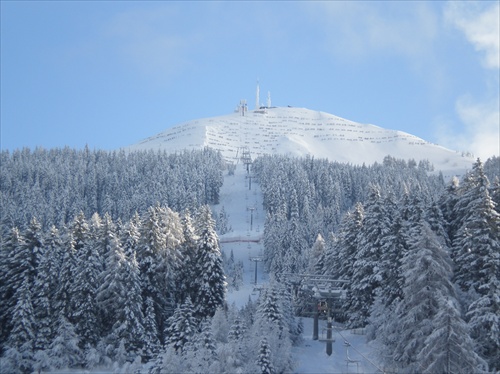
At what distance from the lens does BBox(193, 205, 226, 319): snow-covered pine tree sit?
5567cm

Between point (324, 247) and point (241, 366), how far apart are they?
3665 centimetres

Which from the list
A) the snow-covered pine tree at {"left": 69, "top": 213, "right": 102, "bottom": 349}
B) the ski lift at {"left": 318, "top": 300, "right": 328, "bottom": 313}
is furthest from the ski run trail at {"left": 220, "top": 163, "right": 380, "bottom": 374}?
the snow-covered pine tree at {"left": 69, "top": 213, "right": 102, "bottom": 349}

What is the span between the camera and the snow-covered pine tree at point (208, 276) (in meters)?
55.7

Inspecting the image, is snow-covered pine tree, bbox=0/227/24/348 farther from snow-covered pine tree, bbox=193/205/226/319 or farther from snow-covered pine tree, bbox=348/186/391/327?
snow-covered pine tree, bbox=348/186/391/327

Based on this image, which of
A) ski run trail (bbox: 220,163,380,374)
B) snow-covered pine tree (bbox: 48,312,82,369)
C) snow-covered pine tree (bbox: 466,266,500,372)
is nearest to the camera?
snow-covered pine tree (bbox: 466,266,500,372)

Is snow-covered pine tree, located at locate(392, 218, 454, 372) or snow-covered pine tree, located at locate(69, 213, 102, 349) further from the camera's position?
snow-covered pine tree, located at locate(69, 213, 102, 349)

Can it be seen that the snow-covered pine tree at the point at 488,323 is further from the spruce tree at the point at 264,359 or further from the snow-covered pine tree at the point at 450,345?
the spruce tree at the point at 264,359

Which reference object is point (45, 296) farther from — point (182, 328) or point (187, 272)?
point (187, 272)

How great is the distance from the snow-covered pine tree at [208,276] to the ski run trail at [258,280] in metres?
2.86

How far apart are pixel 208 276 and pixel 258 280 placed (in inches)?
2105

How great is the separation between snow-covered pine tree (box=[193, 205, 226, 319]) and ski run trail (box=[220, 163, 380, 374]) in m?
2.86

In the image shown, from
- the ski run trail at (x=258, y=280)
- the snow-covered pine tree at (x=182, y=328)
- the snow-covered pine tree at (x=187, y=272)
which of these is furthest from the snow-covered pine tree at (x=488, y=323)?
the snow-covered pine tree at (x=187, y=272)

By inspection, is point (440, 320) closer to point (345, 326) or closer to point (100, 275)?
point (345, 326)

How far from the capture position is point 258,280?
109 m
